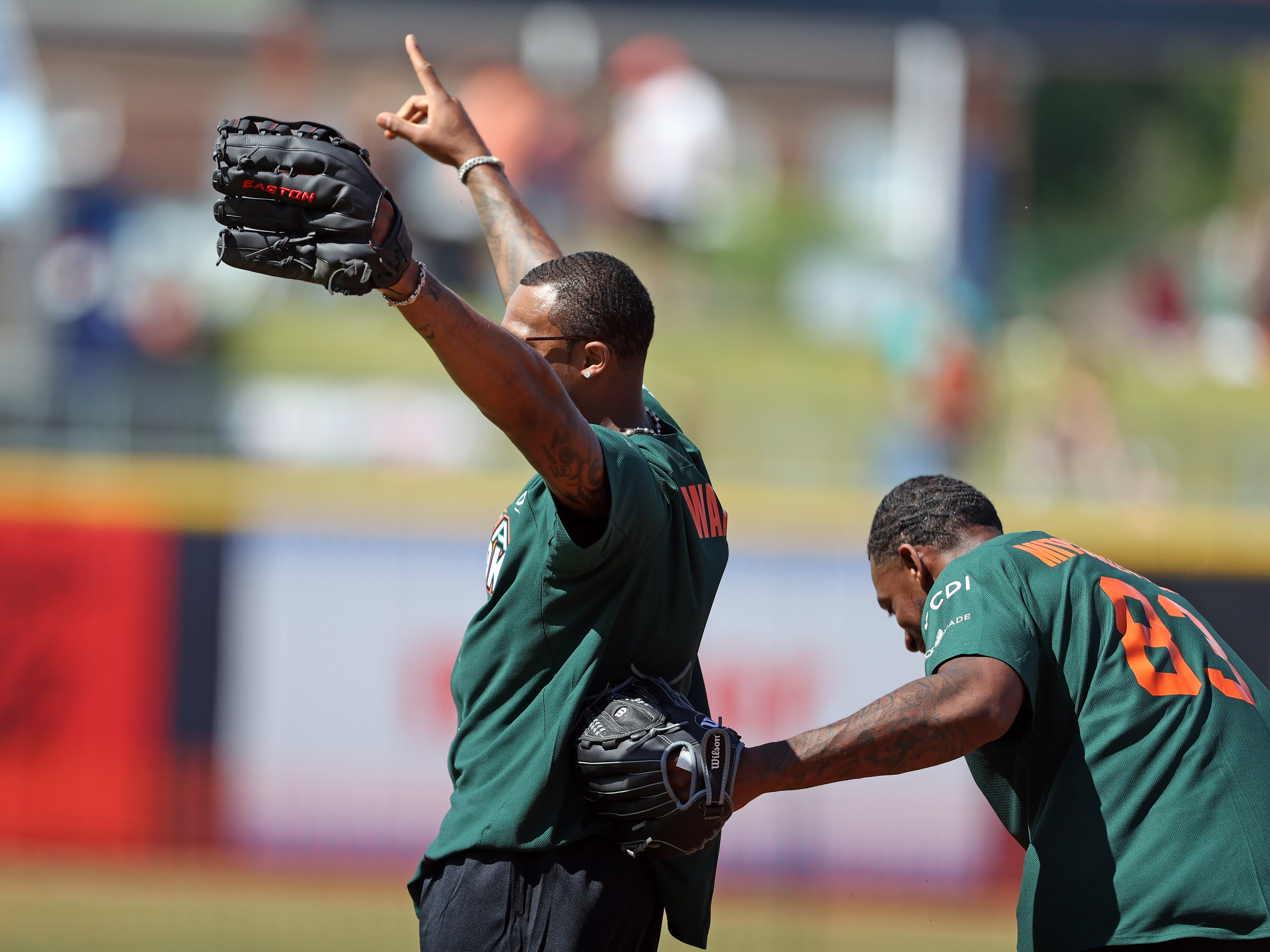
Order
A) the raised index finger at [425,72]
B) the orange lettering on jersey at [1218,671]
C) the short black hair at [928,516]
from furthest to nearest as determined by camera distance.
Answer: the raised index finger at [425,72], the short black hair at [928,516], the orange lettering on jersey at [1218,671]

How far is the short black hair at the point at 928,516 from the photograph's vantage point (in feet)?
12.2

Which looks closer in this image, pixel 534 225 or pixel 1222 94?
pixel 534 225

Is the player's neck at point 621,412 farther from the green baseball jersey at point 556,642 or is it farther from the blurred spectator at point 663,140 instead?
the blurred spectator at point 663,140

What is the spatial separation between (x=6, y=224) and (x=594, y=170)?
16.7ft

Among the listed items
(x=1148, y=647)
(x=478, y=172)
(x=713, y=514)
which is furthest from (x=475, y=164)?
(x=1148, y=647)

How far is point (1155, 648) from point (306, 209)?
6.93 ft

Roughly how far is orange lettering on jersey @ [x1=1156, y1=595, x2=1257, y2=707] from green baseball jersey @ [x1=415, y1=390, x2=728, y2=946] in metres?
1.13

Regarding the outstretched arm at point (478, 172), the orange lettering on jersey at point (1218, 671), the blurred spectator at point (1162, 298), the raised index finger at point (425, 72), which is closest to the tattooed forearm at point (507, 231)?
the outstretched arm at point (478, 172)

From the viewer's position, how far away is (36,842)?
901cm

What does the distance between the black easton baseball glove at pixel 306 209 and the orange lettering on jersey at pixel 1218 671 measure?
2.03 m

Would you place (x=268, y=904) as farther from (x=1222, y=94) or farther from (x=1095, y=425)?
(x=1222, y=94)

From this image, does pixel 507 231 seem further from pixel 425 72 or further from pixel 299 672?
pixel 299 672

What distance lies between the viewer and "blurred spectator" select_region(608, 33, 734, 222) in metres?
13.5

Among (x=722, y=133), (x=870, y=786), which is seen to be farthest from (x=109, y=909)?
(x=722, y=133)
